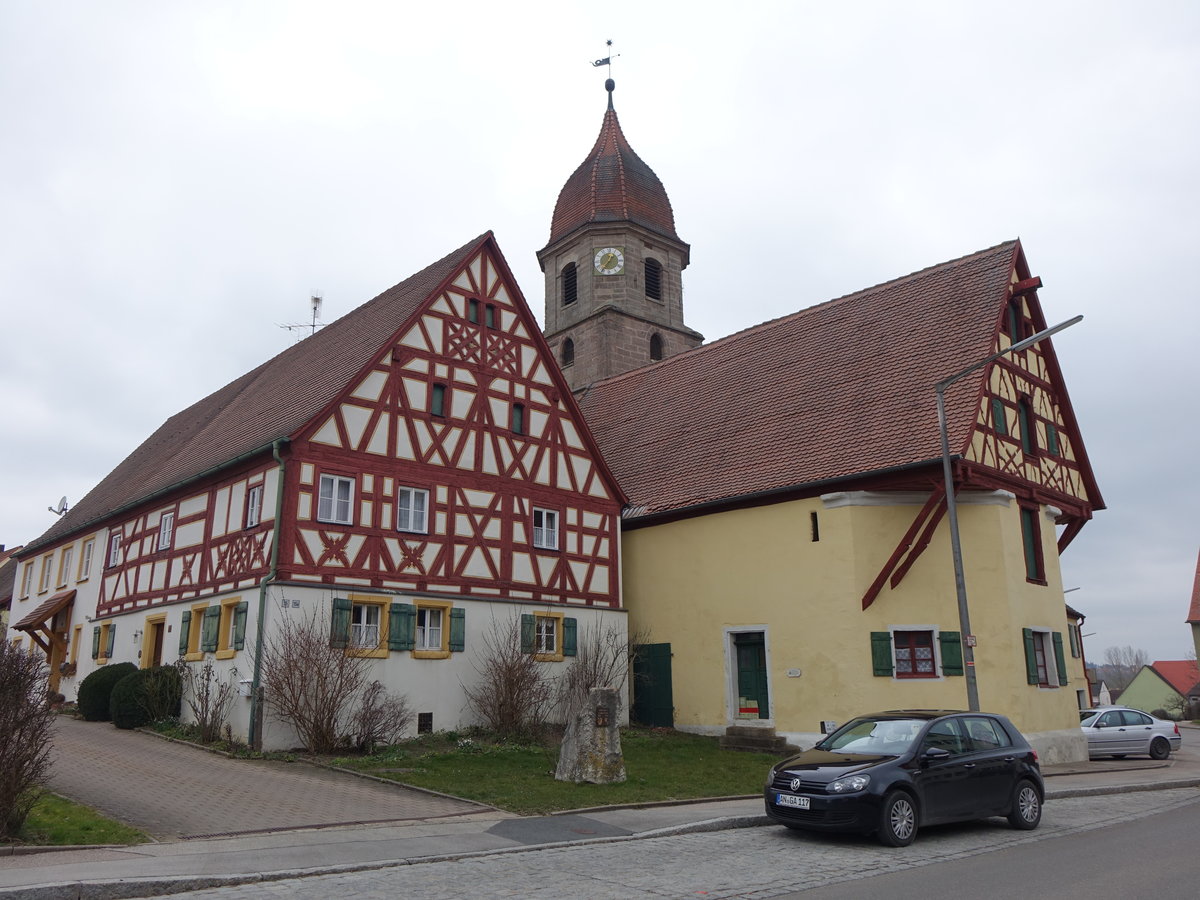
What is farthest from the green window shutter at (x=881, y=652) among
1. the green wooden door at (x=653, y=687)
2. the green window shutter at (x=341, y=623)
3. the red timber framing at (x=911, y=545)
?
the green window shutter at (x=341, y=623)

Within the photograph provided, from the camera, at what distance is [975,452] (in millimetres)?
20484

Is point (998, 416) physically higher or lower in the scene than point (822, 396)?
lower

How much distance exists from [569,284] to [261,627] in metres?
27.6

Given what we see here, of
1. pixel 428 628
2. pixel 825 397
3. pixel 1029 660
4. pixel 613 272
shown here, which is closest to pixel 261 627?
pixel 428 628

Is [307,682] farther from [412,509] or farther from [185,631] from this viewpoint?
[185,631]

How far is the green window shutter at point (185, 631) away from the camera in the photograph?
20.2 meters

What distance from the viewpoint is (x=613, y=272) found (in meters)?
41.1

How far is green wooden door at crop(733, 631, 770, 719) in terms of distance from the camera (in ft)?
71.6

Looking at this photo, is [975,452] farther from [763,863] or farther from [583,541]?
[763,863]

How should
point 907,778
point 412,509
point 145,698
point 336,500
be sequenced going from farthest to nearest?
1. point 412,509
2. point 145,698
3. point 336,500
4. point 907,778

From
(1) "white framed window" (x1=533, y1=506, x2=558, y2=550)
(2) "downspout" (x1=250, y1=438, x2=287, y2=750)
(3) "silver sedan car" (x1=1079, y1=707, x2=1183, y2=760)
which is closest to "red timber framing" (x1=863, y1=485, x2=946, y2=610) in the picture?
(1) "white framed window" (x1=533, y1=506, x2=558, y2=550)

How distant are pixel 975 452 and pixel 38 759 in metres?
17.2

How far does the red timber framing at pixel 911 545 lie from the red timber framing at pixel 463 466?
21.3 ft

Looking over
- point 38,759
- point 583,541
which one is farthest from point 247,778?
point 583,541
